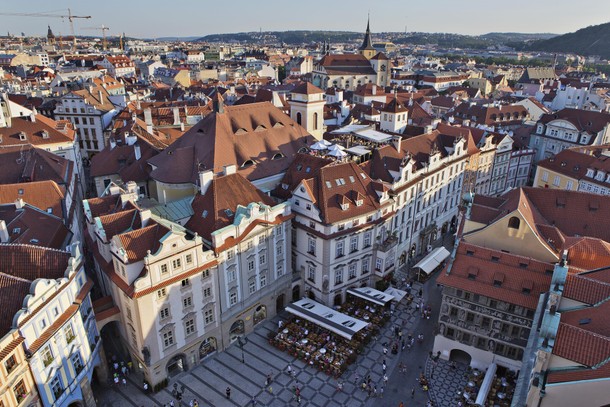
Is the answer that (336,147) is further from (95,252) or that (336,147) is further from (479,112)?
(479,112)

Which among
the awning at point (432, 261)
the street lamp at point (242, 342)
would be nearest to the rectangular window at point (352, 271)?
the awning at point (432, 261)

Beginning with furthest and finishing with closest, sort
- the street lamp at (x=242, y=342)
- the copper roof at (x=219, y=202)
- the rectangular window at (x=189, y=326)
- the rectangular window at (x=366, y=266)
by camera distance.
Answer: the rectangular window at (x=366, y=266) → the street lamp at (x=242, y=342) → the copper roof at (x=219, y=202) → the rectangular window at (x=189, y=326)

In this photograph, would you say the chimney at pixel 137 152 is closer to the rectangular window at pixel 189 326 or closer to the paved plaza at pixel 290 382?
the rectangular window at pixel 189 326

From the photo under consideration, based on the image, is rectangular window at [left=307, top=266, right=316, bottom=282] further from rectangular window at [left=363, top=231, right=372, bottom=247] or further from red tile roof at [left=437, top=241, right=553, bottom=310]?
red tile roof at [left=437, top=241, right=553, bottom=310]

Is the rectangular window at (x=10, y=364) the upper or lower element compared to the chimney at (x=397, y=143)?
lower

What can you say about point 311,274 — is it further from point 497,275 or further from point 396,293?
point 497,275

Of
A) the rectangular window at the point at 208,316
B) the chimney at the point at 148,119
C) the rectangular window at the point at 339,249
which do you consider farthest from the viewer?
the chimney at the point at 148,119

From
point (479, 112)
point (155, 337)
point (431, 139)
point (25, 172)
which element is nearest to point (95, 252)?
point (155, 337)
